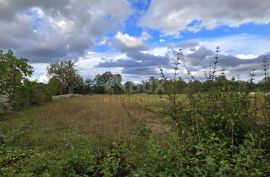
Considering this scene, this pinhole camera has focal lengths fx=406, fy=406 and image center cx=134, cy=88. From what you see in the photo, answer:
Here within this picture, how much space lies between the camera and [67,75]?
2655 inches

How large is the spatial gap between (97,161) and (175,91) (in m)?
1.92

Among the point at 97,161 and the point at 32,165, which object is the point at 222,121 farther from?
the point at 32,165

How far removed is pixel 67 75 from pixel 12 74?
146ft

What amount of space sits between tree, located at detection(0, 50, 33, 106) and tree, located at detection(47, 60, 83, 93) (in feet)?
129

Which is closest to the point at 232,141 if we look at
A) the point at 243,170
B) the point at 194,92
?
the point at 243,170

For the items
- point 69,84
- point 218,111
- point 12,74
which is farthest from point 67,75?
point 218,111

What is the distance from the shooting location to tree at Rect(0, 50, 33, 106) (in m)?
22.7

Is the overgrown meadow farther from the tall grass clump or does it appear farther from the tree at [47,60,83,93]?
the tree at [47,60,83,93]

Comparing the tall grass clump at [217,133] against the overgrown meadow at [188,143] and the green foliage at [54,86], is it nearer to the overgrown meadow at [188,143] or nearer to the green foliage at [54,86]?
the overgrown meadow at [188,143]

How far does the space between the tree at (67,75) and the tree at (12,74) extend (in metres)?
39.4

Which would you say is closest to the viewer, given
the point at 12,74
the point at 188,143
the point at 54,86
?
the point at 188,143

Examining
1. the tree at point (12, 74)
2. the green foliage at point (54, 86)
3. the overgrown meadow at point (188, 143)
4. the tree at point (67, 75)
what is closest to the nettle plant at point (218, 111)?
the overgrown meadow at point (188, 143)

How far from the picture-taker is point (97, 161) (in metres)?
6.88

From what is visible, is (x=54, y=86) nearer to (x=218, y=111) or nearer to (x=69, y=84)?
(x=69, y=84)
